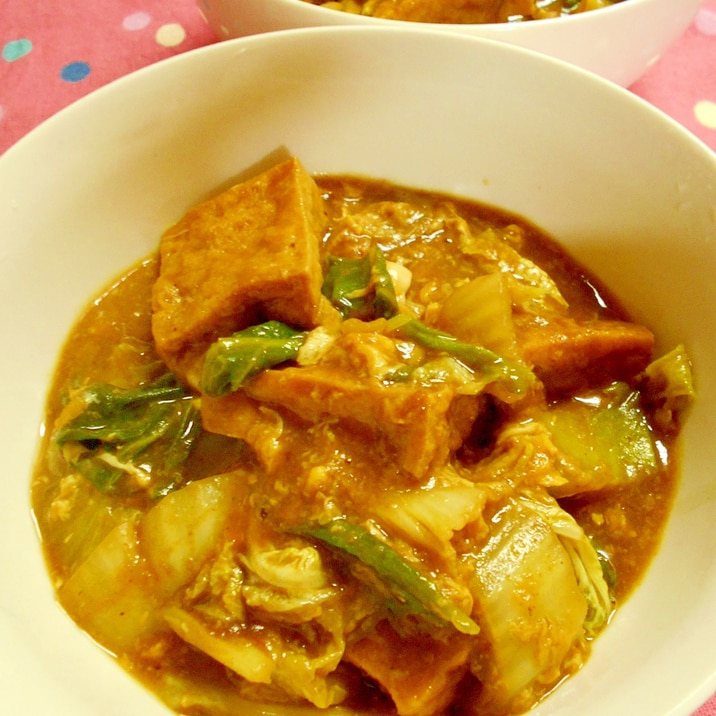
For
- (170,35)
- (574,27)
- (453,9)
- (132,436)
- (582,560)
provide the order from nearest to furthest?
1. (582,560)
2. (132,436)
3. (574,27)
4. (453,9)
5. (170,35)

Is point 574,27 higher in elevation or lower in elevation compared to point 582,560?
higher

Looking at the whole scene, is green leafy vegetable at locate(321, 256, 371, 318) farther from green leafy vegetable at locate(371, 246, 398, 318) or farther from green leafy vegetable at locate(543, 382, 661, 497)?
green leafy vegetable at locate(543, 382, 661, 497)

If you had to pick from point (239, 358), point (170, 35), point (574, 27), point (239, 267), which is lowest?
point (239, 358)

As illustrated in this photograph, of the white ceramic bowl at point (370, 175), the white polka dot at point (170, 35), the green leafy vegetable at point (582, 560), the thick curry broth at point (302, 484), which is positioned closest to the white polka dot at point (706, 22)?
the white ceramic bowl at point (370, 175)

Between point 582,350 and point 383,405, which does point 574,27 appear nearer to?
point 582,350

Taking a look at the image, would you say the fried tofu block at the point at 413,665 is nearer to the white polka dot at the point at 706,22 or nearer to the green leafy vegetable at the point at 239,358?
the green leafy vegetable at the point at 239,358

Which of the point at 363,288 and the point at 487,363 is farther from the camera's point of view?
the point at 363,288

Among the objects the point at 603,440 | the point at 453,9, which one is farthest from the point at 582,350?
the point at 453,9
